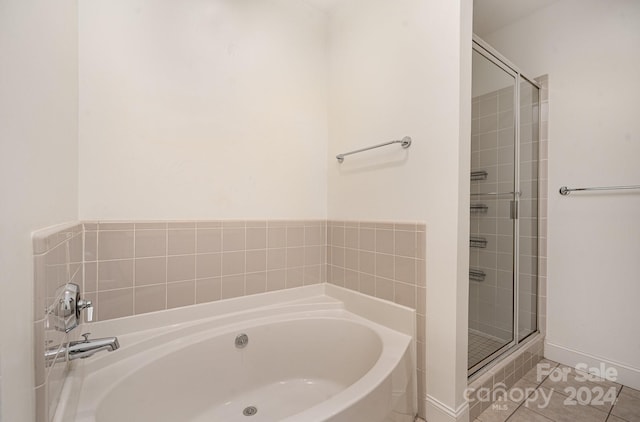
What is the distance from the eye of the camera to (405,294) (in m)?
1.51

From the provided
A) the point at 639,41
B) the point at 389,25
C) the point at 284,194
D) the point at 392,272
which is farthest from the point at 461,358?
the point at 639,41

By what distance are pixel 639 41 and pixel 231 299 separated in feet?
9.29

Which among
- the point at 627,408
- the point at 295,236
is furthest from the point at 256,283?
the point at 627,408

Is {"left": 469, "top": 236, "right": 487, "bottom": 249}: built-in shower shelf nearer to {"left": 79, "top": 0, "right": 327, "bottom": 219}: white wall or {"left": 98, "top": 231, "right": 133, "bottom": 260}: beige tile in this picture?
{"left": 79, "top": 0, "right": 327, "bottom": 219}: white wall

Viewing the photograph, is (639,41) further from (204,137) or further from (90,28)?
(90,28)

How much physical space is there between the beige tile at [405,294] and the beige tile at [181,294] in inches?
43.8

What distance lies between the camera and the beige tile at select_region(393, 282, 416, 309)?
1467 millimetres

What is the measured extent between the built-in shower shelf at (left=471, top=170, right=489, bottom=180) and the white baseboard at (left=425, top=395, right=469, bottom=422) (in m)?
1.27

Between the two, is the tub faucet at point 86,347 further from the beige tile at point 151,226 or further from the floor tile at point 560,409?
the floor tile at point 560,409

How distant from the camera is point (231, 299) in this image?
162 centimetres

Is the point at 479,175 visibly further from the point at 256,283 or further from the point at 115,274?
the point at 115,274

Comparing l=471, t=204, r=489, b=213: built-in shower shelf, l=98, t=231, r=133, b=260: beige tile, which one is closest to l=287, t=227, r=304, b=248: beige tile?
l=98, t=231, r=133, b=260: beige tile

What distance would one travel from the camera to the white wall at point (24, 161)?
521 mm

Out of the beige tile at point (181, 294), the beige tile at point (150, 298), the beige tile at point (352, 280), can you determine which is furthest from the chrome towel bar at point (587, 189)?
the beige tile at point (150, 298)
